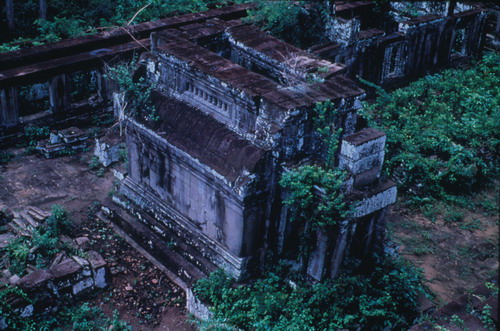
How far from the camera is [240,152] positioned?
793 centimetres

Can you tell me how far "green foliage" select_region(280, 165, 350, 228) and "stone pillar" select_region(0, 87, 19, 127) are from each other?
730 centimetres

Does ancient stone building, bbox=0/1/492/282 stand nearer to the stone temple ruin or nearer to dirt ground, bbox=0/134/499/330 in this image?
the stone temple ruin

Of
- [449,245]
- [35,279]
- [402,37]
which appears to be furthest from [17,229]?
[402,37]

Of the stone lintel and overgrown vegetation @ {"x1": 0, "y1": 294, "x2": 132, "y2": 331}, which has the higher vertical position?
the stone lintel

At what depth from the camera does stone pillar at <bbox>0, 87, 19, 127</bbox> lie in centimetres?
1187

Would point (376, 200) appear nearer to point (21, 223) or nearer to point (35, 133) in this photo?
point (21, 223)

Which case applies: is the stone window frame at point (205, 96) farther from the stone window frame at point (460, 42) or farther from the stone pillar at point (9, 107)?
the stone window frame at point (460, 42)

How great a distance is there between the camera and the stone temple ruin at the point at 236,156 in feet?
25.0

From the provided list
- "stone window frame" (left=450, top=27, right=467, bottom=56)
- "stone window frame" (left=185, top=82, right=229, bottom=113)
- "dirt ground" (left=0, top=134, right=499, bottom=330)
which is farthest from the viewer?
"stone window frame" (left=450, top=27, right=467, bottom=56)

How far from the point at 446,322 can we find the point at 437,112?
7.89 m

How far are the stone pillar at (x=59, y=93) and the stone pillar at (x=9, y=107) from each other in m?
0.84

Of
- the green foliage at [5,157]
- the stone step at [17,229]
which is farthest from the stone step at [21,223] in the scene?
the green foliage at [5,157]

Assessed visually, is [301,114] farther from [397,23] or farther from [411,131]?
[397,23]

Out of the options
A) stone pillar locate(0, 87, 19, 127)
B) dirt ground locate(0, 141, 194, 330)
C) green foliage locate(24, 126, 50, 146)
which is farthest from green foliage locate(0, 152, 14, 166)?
stone pillar locate(0, 87, 19, 127)
